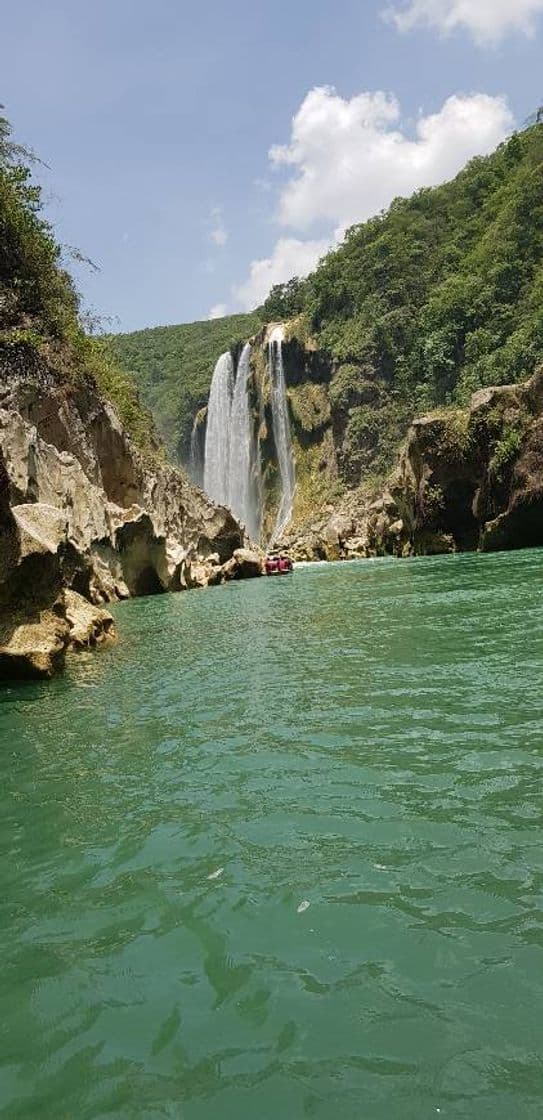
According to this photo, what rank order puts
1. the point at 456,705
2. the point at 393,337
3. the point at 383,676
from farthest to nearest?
the point at 393,337
the point at 383,676
the point at 456,705

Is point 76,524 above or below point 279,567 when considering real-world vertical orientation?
above

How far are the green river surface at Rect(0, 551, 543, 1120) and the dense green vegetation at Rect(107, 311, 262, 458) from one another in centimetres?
8699

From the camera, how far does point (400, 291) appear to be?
70250 mm

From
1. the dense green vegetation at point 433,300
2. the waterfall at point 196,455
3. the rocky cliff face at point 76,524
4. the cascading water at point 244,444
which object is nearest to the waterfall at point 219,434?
the cascading water at point 244,444

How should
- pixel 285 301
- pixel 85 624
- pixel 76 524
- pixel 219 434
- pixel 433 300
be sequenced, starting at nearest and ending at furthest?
pixel 85 624 < pixel 76 524 < pixel 433 300 < pixel 219 434 < pixel 285 301

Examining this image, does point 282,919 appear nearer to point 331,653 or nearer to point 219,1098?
point 219,1098

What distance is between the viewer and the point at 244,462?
78375 mm

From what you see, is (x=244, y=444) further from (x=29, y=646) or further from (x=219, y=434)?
(x=29, y=646)

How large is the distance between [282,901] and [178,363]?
119m

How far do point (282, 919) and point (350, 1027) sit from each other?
3.35ft

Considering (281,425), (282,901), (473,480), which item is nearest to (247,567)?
(473,480)

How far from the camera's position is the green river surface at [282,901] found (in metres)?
3.25

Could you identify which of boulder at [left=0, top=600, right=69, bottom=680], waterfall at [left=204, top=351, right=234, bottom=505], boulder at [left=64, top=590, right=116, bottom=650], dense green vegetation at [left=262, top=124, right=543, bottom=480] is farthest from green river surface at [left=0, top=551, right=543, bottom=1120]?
waterfall at [left=204, top=351, right=234, bottom=505]

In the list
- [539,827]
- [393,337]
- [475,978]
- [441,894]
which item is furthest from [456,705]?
[393,337]
